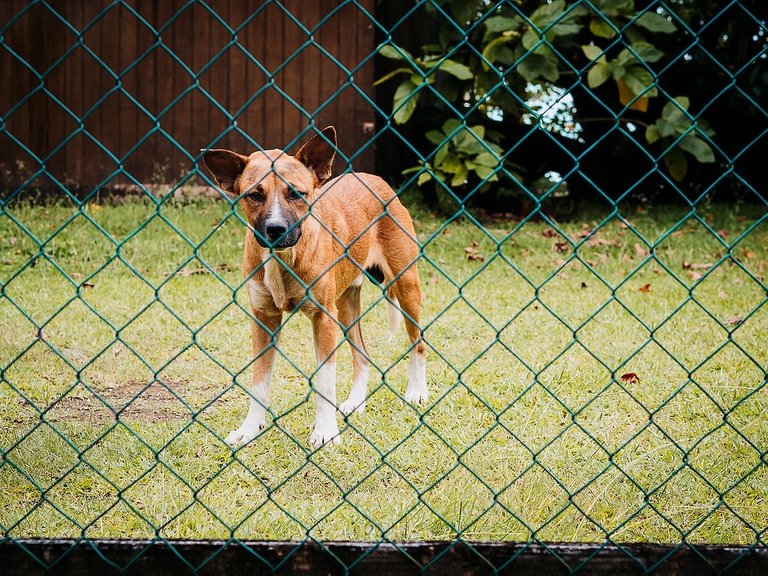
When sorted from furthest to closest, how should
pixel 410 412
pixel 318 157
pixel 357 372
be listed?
1. pixel 357 372
2. pixel 410 412
3. pixel 318 157

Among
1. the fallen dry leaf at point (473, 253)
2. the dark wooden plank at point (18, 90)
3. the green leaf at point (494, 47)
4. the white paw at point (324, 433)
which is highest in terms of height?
the green leaf at point (494, 47)

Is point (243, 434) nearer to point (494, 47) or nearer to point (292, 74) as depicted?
point (494, 47)

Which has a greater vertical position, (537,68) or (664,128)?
(664,128)

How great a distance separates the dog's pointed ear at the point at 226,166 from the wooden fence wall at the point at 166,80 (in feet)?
21.0

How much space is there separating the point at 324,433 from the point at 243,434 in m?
0.39

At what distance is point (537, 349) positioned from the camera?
5.32 metres

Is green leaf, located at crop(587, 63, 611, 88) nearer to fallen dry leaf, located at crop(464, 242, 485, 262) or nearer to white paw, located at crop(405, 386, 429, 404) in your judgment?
fallen dry leaf, located at crop(464, 242, 485, 262)

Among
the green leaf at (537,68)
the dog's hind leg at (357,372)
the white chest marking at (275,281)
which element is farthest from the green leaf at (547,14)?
the white chest marking at (275,281)

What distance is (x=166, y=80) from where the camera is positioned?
985 cm

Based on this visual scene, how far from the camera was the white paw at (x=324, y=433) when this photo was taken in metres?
3.86

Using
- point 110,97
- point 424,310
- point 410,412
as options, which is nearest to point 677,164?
point 424,310

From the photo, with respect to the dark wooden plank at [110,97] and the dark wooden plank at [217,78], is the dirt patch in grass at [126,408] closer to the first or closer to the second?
the dark wooden plank at [217,78]

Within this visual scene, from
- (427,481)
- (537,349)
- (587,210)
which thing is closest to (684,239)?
(587,210)

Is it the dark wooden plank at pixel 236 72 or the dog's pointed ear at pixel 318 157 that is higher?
the dog's pointed ear at pixel 318 157
